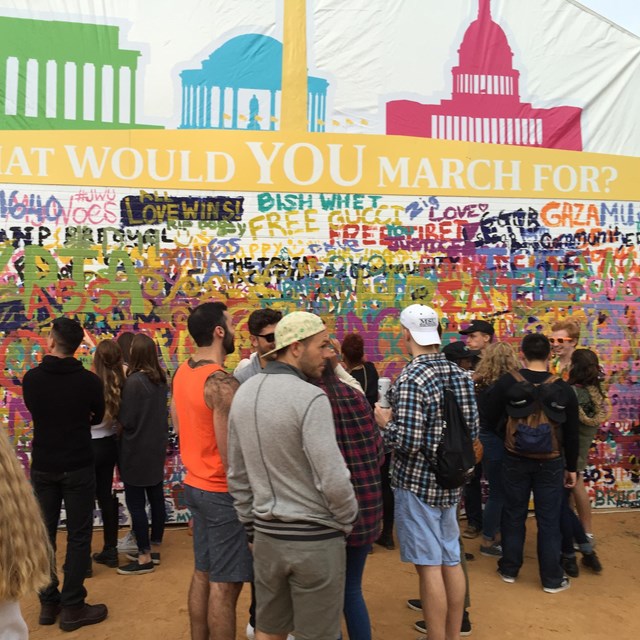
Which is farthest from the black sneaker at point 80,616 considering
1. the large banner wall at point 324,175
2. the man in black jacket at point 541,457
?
the man in black jacket at point 541,457

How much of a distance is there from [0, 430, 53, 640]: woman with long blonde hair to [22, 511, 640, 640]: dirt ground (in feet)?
9.11

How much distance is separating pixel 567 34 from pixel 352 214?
10.2ft

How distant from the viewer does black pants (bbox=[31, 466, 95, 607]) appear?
419 cm

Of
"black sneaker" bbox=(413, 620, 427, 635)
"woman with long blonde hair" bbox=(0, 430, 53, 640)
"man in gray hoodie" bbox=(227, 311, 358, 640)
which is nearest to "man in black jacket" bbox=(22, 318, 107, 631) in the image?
"man in gray hoodie" bbox=(227, 311, 358, 640)

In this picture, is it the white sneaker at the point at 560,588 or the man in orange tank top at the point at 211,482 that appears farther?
the white sneaker at the point at 560,588

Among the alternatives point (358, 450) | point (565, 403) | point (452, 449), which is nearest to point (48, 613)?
point (358, 450)

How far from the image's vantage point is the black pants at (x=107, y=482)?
5.16m

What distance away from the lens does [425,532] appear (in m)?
3.65

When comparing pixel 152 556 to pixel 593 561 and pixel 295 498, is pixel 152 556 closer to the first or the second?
pixel 295 498

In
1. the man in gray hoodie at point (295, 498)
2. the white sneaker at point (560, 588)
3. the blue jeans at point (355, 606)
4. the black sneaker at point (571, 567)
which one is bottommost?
the white sneaker at point (560, 588)

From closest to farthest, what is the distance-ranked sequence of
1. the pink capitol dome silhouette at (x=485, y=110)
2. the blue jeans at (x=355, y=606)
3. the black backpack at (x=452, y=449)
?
the blue jeans at (x=355, y=606)
the black backpack at (x=452, y=449)
the pink capitol dome silhouette at (x=485, y=110)

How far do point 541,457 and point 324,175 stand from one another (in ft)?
11.5

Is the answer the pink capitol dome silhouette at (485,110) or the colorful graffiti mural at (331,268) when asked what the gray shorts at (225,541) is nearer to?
the colorful graffiti mural at (331,268)

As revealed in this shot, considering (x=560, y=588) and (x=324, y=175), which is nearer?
(x=560, y=588)
